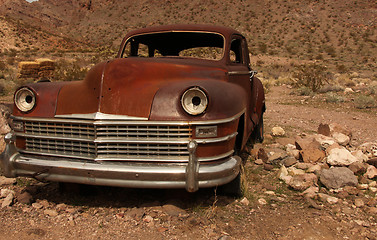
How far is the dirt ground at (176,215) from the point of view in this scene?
275cm

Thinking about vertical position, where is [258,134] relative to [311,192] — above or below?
below

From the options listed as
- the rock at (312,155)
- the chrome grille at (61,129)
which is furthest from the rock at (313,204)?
the chrome grille at (61,129)

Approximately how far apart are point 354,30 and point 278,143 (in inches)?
1491

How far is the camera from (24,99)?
3191 millimetres

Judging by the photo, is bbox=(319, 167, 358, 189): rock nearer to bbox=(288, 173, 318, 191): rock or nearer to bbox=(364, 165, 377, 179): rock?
bbox=(288, 173, 318, 191): rock

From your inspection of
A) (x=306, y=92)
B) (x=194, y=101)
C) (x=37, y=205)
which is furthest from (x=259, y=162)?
(x=306, y=92)

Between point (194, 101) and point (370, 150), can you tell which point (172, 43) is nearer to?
point (194, 101)

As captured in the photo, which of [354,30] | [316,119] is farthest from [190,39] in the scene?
[354,30]

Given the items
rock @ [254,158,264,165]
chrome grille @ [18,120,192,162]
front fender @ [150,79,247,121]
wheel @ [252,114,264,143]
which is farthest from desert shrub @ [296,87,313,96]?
chrome grille @ [18,120,192,162]

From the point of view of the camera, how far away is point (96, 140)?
A: 9.12 ft

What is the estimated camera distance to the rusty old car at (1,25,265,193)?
2709mm

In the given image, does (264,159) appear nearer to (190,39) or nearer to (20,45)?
(190,39)

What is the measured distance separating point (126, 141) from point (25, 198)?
1.35 meters

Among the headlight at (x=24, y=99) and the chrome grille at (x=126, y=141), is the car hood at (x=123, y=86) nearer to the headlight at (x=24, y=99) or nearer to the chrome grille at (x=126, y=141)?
the chrome grille at (x=126, y=141)
